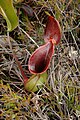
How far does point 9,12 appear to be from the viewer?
108cm

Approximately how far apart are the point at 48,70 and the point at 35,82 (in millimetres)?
116

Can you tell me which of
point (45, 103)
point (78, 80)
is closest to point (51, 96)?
point (45, 103)

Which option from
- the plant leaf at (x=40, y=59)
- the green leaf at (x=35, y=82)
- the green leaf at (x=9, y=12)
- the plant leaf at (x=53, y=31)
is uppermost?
the green leaf at (x=9, y=12)

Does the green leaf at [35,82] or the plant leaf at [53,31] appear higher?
the plant leaf at [53,31]

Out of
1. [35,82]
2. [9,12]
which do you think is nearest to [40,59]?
[35,82]

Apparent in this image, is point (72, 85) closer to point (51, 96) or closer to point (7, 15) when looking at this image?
point (51, 96)

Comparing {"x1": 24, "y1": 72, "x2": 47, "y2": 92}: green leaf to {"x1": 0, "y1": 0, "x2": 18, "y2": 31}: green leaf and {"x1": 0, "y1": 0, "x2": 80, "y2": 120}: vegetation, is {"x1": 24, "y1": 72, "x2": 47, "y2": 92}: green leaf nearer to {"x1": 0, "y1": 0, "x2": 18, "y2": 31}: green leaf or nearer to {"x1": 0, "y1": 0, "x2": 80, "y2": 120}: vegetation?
{"x1": 0, "y1": 0, "x2": 80, "y2": 120}: vegetation

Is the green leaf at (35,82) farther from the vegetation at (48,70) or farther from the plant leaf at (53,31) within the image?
the plant leaf at (53,31)

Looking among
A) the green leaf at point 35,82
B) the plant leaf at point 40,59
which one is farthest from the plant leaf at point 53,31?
the green leaf at point 35,82

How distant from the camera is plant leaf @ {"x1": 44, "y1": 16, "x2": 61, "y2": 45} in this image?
1.12m

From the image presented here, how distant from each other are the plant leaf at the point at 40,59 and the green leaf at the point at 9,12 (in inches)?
5.9

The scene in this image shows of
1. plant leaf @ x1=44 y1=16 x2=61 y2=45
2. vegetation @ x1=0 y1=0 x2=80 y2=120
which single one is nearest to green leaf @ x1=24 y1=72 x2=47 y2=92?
vegetation @ x1=0 y1=0 x2=80 y2=120

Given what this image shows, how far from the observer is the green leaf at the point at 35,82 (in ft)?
3.71

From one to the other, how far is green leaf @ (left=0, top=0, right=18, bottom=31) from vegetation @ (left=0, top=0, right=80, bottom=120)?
187 millimetres
